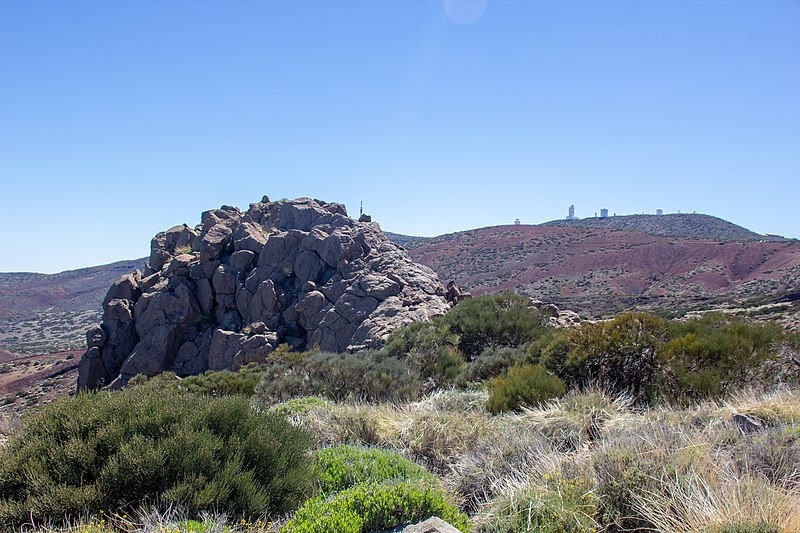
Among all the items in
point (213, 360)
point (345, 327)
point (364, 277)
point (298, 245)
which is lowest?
point (213, 360)

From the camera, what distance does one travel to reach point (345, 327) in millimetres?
22516

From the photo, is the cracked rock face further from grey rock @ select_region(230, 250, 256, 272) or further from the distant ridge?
the distant ridge

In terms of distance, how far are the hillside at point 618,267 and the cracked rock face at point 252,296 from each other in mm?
21413

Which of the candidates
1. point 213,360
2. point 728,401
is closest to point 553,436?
point 728,401

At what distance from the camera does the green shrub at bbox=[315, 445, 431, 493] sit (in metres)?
4.63

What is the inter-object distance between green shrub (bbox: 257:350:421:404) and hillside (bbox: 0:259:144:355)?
167 ft

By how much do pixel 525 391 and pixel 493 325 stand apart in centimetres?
821

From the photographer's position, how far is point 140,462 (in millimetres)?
3811

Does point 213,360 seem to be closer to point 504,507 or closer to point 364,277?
point 364,277

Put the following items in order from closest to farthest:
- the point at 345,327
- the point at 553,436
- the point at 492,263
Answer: the point at 553,436 → the point at 345,327 → the point at 492,263

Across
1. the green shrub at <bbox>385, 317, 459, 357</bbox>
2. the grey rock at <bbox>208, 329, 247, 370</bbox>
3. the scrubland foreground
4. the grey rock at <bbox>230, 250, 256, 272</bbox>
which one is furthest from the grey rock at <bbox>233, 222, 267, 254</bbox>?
the scrubland foreground

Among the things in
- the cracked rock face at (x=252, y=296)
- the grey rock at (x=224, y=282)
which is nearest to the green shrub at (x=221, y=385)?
the cracked rock face at (x=252, y=296)

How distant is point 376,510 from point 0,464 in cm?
300

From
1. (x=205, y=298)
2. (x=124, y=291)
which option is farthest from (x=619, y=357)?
(x=124, y=291)
